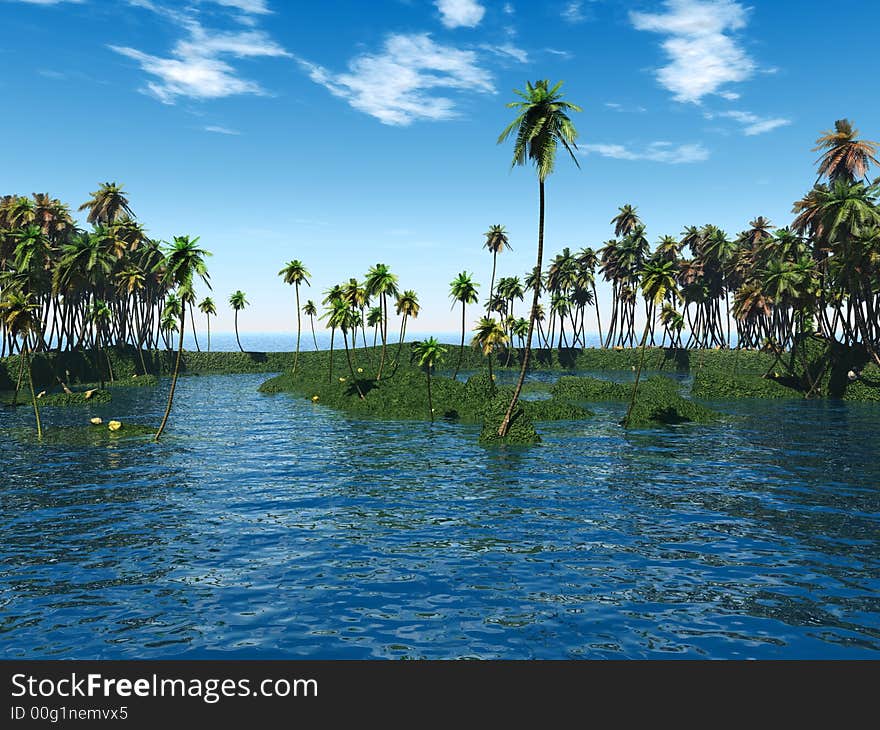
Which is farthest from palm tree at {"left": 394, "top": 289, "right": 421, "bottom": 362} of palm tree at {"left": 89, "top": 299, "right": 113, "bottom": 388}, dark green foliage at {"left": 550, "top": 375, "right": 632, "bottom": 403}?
palm tree at {"left": 89, "top": 299, "right": 113, "bottom": 388}

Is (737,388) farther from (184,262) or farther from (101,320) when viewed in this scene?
(101,320)

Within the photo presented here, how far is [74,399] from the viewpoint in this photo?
78688mm

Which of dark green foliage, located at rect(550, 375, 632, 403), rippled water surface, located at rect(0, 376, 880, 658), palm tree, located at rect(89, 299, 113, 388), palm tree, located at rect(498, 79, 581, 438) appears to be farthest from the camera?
palm tree, located at rect(89, 299, 113, 388)

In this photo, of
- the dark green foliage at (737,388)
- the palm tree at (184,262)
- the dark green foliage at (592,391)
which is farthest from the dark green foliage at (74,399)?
the dark green foliage at (737,388)

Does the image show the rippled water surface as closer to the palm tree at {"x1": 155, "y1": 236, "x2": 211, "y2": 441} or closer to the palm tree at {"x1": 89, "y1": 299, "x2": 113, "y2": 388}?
the palm tree at {"x1": 155, "y1": 236, "x2": 211, "y2": 441}

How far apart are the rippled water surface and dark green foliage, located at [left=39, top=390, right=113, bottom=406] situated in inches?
1046

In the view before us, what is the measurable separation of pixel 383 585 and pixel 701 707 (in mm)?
11534

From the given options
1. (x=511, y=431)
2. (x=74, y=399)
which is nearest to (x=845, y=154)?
(x=511, y=431)

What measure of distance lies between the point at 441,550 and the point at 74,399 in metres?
70.4

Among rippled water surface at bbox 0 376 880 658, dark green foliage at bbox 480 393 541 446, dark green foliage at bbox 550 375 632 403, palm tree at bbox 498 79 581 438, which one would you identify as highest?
palm tree at bbox 498 79 581 438

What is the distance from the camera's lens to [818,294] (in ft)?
267

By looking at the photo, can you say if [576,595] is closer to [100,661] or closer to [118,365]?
[100,661]

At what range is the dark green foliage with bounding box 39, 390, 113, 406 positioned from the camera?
76.6m

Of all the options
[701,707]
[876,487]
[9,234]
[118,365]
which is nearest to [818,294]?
[876,487]
